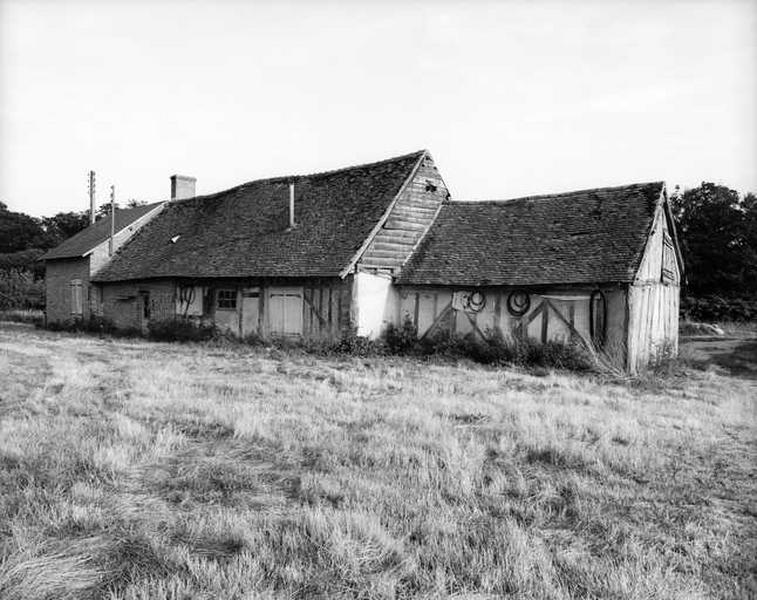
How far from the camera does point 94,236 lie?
1228 inches

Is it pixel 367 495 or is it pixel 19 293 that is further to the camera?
pixel 19 293

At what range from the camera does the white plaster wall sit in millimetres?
19000

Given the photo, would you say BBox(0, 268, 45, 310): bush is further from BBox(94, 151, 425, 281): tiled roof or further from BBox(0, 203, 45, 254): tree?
BBox(0, 203, 45, 254): tree

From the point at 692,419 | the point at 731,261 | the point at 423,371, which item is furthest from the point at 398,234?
the point at 731,261

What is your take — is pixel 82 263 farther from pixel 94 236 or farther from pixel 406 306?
pixel 406 306

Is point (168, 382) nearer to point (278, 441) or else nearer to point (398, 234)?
point (278, 441)

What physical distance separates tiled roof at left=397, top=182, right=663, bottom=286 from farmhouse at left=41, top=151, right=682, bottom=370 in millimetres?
49

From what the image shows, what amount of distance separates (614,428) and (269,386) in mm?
6100

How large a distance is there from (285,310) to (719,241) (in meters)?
37.5

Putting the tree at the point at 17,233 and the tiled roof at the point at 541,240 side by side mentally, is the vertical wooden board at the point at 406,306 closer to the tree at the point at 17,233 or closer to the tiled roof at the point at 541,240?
the tiled roof at the point at 541,240

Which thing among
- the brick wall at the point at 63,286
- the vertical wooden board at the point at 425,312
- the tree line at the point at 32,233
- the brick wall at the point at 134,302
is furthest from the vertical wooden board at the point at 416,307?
the tree line at the point at 32,233

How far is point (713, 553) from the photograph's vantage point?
15.1 feet

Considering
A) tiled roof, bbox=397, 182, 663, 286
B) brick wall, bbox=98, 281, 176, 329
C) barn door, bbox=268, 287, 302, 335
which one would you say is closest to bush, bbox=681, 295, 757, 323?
tiled roof, bbox=397, 182, 663, 286

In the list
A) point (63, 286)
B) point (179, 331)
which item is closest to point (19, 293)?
point (63, 286)
